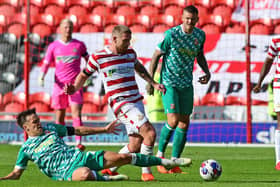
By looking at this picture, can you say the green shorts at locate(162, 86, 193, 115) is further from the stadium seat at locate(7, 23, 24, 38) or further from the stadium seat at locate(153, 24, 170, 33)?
the stadium seat at locate(7, 23, 24, 38)

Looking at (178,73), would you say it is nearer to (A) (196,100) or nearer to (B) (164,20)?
(A) (196,100)

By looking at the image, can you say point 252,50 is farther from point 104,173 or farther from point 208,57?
point 104,173

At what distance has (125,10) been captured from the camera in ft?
63.5

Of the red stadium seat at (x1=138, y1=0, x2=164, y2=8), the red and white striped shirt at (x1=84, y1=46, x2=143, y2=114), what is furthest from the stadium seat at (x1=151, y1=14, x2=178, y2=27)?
the red and white striped shirt at (x1=84, y1=46, x2=143, y2=114)

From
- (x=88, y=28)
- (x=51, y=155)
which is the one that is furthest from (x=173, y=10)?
(x=51, y=155)

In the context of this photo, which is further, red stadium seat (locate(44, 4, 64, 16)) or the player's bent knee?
red stadium seat (locate(44, 4, 64, 16))

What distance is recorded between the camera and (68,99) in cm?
1250

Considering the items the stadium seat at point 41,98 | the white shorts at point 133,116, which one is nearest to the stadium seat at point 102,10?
the stadium seat at point 41,98

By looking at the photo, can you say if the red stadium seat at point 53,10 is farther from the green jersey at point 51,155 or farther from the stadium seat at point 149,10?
the green jersey at point 51,155

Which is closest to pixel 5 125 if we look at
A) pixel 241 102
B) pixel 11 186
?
pixel 241 102

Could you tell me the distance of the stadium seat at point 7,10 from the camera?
1902 centimetres

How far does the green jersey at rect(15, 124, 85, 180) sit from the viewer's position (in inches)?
288

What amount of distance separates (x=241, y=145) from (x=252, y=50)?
330cm

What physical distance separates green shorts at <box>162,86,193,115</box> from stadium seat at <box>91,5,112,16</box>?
33.4 feet
